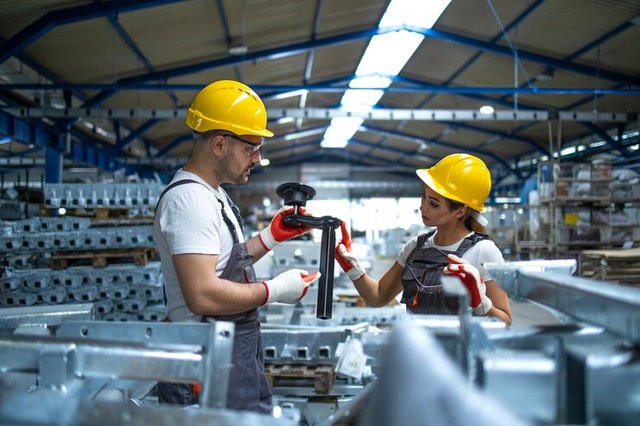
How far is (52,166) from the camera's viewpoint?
1001 cm

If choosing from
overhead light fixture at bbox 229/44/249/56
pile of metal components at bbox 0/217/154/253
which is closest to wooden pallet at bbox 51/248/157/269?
pile of metal components at bbox 0/217/154/253

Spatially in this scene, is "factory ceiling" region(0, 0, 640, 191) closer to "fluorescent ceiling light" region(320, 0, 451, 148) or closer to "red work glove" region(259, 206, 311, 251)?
"fluorescent ceiling light" region(320, 0, 451, 148)

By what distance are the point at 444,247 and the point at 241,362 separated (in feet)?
4.09

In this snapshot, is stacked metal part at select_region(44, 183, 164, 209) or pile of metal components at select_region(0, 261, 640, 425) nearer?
pile of metal components at select_region(0, 261, 640, 425)

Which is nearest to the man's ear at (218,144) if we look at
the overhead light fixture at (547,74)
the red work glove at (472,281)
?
the red work glove at (472,281)

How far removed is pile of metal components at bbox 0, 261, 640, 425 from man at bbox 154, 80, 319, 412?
0.54 meters

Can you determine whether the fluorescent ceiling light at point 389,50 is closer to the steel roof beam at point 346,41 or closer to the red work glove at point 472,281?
the steel roof beam at point 346,41

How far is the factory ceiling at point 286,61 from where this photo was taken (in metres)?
7.59

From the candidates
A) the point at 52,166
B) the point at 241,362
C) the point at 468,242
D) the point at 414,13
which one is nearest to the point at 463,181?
the point at 468,242

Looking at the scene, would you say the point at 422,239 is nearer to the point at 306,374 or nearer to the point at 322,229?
the point at 322,229

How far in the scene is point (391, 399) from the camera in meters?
0.69

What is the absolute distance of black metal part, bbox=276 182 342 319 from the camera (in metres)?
2.60

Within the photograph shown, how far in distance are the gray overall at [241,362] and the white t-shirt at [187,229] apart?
4cm

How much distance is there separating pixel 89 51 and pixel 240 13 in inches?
93.3
